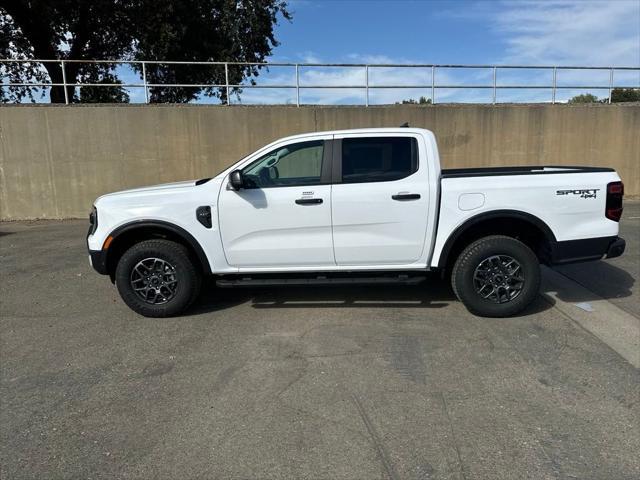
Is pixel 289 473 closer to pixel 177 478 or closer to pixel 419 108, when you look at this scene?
pixel 177 478

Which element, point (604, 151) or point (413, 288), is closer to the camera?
point (413, 288)

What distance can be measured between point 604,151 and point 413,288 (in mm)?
12309

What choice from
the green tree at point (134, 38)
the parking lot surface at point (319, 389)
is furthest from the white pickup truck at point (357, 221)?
the green tree at point (134, 38)

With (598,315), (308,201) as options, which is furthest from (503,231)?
(308,201)

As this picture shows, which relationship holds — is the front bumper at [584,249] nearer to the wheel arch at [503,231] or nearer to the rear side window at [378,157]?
the wheel arch at [503,231]

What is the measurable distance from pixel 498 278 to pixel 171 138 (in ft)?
34.0

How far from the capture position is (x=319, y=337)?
449cm

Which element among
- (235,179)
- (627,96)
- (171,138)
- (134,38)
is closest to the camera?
(235,179)

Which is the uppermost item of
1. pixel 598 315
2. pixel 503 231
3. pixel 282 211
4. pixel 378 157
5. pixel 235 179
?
pixel 378 157

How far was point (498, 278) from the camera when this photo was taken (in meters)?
4.88

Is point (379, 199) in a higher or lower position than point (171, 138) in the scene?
lower

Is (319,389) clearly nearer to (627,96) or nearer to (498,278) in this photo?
(498,278)

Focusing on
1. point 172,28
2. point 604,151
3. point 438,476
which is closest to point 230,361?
point 438,476

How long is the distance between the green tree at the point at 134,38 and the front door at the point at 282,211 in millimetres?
13194
